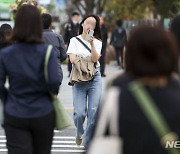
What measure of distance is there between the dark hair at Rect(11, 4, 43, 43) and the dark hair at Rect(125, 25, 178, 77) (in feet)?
6.07

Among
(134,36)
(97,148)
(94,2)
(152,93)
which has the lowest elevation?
(94,2)

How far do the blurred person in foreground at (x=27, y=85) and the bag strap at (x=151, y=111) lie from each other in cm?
183

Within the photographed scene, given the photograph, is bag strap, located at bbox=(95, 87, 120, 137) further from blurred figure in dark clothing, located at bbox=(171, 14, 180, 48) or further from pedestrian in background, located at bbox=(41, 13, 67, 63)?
pedestrian in background, located at bbox=(41, 13, 67, 63)

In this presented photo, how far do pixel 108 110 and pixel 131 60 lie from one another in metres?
0.29

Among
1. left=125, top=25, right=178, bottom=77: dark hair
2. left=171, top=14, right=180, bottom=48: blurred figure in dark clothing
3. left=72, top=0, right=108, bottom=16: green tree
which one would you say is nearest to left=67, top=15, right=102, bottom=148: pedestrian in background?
left=171, top=14, right=180, bottom=48: blurred figure in dark clothing

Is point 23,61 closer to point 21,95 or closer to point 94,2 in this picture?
point 21,95

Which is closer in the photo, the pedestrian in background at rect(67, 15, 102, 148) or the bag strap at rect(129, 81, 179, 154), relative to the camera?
the bag strap at rect(129, 81, 179, 154)

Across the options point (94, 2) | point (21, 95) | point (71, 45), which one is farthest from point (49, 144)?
point (94, 2)

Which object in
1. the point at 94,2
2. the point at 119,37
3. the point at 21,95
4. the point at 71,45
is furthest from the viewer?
the point at 94,2

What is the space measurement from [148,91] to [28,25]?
201 centimetres

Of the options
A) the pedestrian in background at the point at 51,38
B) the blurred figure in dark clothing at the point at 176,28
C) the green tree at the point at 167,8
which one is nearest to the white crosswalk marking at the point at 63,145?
the pedestrian in background at the point at 51,38

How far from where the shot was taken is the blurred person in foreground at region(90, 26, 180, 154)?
3646 mm

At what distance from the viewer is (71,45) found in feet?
28.2

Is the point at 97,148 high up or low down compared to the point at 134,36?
down
